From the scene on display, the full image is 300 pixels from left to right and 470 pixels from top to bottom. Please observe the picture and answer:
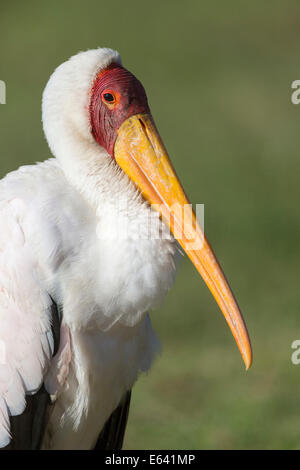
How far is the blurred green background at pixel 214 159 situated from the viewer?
713cm

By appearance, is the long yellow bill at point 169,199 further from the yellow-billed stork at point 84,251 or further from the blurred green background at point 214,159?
the blurred green background at point 214,159

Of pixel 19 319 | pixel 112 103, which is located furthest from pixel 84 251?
pixel 112 103

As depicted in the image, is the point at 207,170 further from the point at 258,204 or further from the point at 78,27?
the point at 78,27

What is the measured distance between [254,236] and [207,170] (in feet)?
6.29

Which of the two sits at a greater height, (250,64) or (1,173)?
(250,64)

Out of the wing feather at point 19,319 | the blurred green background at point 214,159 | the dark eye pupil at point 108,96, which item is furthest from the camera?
the blurred green background at point 214,159

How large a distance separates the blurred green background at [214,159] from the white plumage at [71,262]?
2122 millimetres

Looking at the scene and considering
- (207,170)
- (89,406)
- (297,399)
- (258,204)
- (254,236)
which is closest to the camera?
(89,406)

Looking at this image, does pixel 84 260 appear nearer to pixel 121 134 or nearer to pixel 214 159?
pixel 121 134

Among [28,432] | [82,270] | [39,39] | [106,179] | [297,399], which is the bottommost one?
[297,399]

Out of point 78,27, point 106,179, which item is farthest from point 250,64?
point 106,179

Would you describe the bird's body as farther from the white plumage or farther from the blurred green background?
the blurred green background

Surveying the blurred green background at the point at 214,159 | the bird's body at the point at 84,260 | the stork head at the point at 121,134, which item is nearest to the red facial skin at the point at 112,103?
the stork head at the point at 121,134

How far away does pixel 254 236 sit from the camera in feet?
35.4
